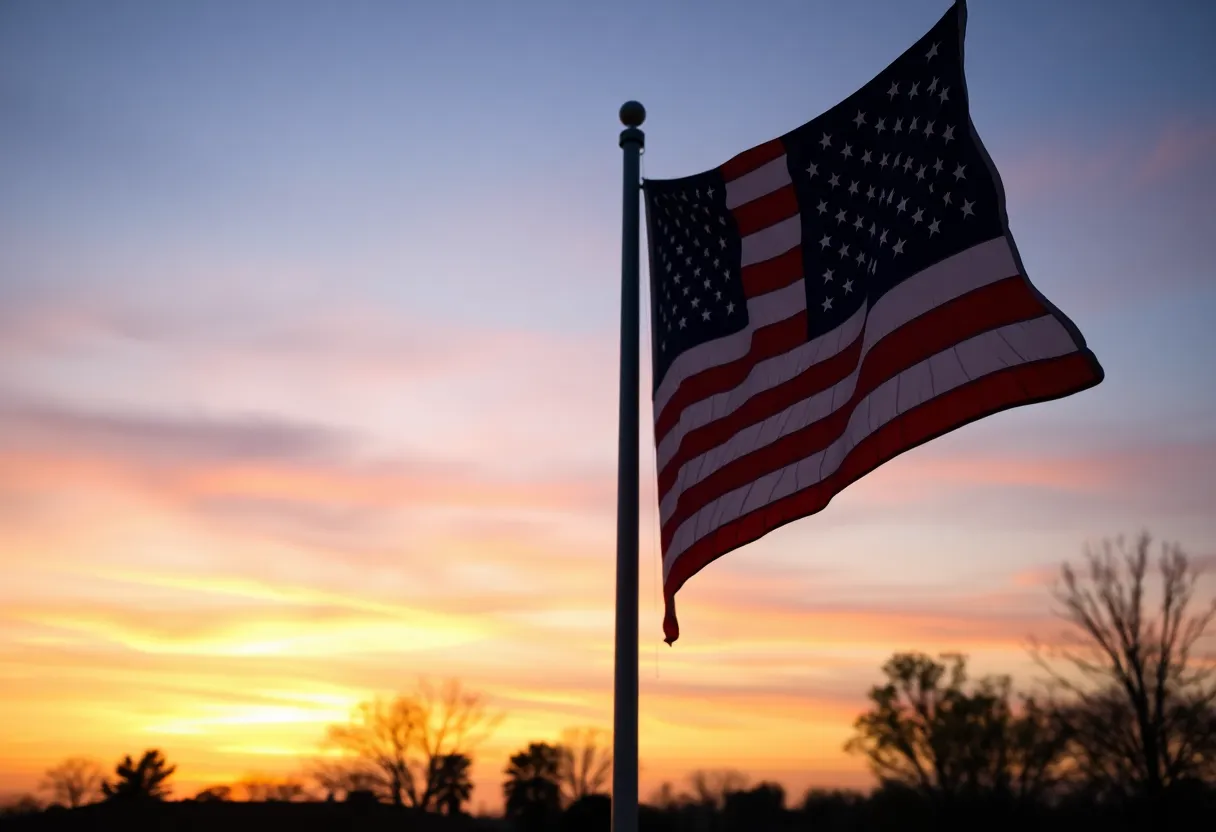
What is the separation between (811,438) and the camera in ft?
25.6

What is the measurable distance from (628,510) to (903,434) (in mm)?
2280

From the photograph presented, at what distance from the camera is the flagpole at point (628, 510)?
7.73 m

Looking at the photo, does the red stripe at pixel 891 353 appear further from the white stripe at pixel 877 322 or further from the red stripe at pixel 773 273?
the red stripe at pixel 773 273

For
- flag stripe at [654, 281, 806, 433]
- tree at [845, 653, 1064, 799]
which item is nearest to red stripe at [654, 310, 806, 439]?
flag stripe at [654, 281, 806, 433]

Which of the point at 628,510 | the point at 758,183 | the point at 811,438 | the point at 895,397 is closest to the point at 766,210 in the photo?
the point at 758,183

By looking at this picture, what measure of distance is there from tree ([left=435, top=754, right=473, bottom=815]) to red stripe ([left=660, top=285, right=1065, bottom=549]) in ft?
240

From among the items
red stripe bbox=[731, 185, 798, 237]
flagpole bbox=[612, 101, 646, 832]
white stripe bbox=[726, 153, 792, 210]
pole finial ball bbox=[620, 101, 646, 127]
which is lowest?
flagpole bbox=[612, 101, 646, 832]

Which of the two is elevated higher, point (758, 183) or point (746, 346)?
point (758, 183)

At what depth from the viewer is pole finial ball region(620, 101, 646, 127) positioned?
9.44 meters

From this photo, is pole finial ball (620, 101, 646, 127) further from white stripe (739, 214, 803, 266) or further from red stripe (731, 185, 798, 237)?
white stripe (739, 214, 803, 266)

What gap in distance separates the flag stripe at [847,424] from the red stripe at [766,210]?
1.74m

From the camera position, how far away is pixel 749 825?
7675cm

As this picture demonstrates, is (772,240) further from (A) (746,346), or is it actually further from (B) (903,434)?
(B) (903,434)

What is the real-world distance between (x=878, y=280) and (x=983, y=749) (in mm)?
67386
